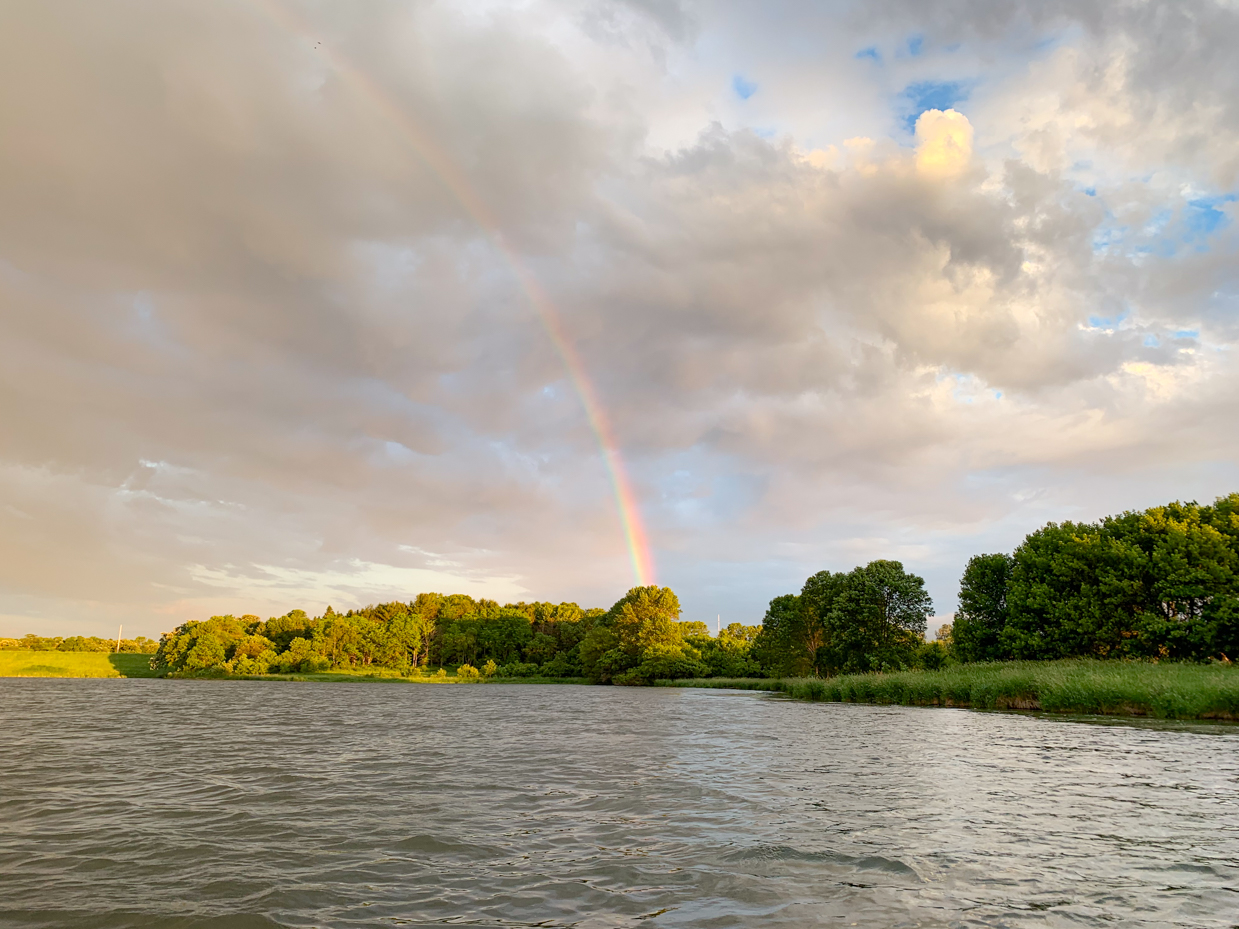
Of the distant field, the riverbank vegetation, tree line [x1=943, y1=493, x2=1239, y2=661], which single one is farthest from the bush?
tree line [x1=943, y1=493, x2=1239, y2=661]

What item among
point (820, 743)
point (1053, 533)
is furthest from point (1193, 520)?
point (820, 743)

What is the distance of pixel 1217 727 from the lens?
35625 millimetres

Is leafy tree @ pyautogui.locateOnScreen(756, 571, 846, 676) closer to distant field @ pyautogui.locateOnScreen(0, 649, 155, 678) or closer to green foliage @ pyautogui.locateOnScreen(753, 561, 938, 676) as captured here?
green foliage @ pyautogui.locateOnScreen(753, 561, 938, 676)

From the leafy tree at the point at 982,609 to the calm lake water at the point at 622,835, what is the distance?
59546 millimetres

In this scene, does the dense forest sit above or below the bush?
above

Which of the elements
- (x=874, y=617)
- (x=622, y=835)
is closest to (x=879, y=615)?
(x=874, y=617)

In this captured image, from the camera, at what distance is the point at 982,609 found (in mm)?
88438

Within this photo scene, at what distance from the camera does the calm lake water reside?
9.88 metres

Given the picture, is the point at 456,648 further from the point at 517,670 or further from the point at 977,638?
the point at 977,638

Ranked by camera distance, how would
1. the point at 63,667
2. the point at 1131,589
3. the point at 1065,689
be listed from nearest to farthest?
the point at 1065,689, the point at 1131,589, the point at 63,667

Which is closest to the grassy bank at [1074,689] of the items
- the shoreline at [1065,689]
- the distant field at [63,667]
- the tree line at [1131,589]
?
the shoreline at [1065,689]

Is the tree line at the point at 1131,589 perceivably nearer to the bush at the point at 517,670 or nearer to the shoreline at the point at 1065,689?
the shoreline at the point at 1065,689

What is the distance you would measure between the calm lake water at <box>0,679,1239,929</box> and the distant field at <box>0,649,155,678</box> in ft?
486

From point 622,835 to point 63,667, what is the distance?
177 meters
